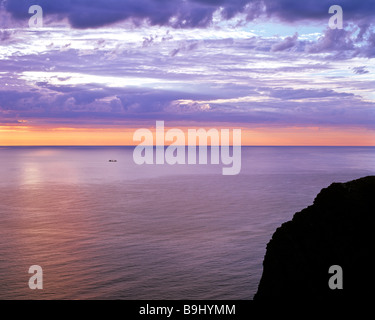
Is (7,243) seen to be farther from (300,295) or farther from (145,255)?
(300,295)

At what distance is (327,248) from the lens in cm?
2170

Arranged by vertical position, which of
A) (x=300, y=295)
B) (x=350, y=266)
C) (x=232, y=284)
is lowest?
(x=232, y=284)

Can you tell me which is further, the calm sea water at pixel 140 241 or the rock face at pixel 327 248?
the calm sea water at pixel 140 241

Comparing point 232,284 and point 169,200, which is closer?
point 232,284

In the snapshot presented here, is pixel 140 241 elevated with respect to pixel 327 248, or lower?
lower

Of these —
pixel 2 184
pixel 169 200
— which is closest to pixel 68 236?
pixel 169 200

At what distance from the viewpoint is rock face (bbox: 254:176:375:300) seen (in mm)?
20406

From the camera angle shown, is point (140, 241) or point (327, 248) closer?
point (327, 248)

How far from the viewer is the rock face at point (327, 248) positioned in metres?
20.4

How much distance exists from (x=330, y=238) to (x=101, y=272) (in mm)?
30225

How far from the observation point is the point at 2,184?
467 feet

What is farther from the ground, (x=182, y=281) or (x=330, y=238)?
(x=330, y=238)

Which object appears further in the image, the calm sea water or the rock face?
the calm sea water

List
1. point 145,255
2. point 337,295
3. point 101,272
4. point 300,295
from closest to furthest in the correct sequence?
point 337,295 < point 300,295 < point 101,272 < point 145,255
